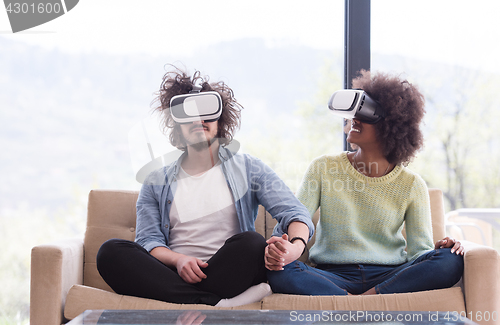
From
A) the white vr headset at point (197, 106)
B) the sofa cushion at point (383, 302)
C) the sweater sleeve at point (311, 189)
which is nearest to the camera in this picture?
the sofa cushion at point (383, 302)

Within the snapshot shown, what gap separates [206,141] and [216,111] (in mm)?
124

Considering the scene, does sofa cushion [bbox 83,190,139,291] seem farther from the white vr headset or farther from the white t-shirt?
the white vr headset

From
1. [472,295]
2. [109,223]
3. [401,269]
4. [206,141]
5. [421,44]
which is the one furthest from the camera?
[421,44]

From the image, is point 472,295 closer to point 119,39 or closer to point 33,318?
point 33,318

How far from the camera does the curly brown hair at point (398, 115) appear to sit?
1432 millimetres

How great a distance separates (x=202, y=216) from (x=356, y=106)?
25.0 inches

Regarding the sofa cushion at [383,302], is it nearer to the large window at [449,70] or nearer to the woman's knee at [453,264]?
the woman's knee at [453,264]

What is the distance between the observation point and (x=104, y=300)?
1.11m

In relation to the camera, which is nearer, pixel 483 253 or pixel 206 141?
pixel 483 253

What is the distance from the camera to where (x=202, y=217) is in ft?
4.32

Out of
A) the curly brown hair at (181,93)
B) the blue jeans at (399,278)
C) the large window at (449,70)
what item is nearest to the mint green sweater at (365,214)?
the blue jeans at (399,278)

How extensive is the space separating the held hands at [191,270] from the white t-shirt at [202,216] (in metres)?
0.13

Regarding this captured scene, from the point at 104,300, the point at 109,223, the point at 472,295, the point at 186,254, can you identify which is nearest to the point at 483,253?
the point at 472,295

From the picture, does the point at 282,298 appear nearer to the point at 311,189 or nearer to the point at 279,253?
the point at 279,253
